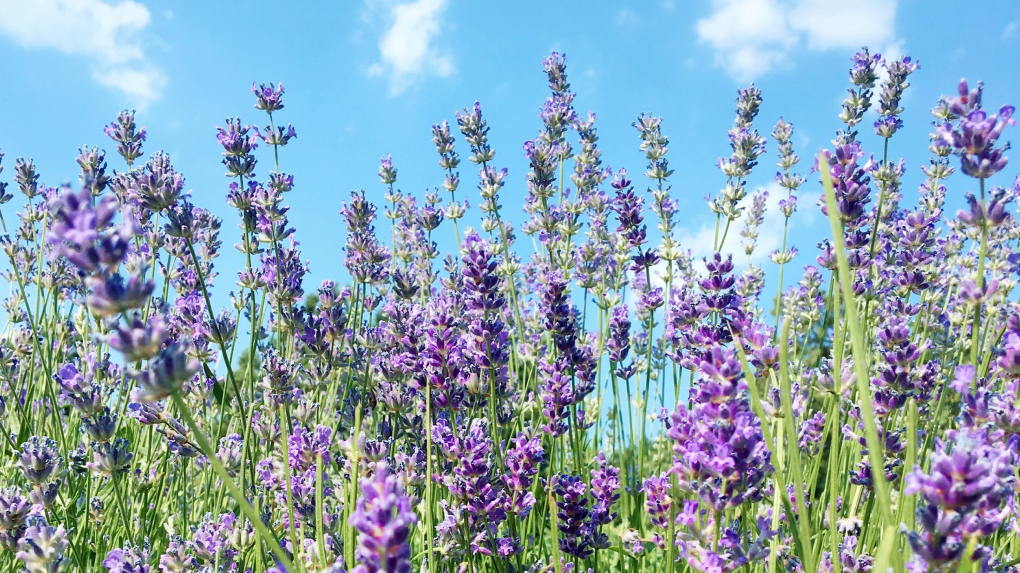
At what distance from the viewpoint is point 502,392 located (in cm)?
262

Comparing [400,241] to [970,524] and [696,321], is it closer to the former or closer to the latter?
[696,321]

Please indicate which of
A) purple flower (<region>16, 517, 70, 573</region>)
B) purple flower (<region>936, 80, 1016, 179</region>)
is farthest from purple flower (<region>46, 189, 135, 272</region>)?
purple flower (<region>936, 80, 1016, 179</region>)

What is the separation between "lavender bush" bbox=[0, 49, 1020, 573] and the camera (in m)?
1.02

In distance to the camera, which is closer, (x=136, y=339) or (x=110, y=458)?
(x=136, y=339)

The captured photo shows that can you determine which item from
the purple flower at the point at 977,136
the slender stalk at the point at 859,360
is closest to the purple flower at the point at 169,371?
the slender stalk at the point at 859,360

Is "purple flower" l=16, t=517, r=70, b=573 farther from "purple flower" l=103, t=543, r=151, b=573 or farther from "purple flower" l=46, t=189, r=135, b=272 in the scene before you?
"purple flower" l=46, t=189, r=135, b=272

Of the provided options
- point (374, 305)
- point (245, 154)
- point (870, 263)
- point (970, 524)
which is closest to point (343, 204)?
point (374, 305)

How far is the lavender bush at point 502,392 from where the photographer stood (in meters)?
1.02

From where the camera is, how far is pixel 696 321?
8.48ft

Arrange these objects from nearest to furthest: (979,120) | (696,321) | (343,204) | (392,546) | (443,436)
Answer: (392,546) < (979,120) < (443,436) < (696,321) < (343,204)

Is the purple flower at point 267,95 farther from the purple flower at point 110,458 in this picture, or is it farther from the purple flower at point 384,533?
the purple flower at point 384,533

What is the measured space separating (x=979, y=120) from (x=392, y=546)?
1331 mm

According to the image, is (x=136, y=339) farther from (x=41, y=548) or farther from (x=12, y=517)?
(x=12, y=517)

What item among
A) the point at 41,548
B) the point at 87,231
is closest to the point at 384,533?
the point at 87,231
